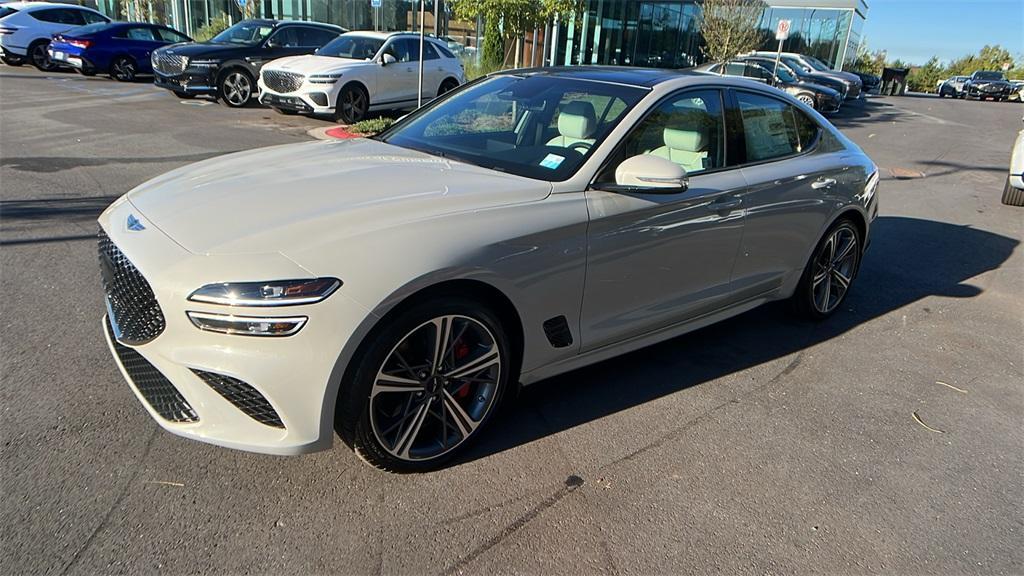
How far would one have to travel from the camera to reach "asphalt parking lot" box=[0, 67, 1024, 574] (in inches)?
96.5

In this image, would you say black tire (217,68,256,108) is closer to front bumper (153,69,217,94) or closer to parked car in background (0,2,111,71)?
front bumper (153,69,217,94)

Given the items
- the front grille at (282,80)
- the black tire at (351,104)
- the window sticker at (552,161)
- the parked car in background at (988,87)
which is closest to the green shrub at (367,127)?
the black tire at (351,104)

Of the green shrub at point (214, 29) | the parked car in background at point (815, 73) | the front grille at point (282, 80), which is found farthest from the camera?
the green shrub at point (214, 29)

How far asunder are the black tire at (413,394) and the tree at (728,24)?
23798mm

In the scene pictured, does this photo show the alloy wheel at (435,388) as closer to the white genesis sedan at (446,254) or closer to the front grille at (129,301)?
the white genesis sedan at (446,254)

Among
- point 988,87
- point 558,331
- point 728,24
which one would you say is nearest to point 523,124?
point 558,331

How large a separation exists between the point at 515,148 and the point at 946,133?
19.6 meters

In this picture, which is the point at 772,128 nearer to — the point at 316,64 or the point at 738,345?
the point at 738,345

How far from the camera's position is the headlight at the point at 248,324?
2305 millimetres

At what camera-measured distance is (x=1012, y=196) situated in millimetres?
9602

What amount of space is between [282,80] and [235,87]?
2447 mm

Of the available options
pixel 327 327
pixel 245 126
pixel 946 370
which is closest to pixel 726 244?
pixel 946 370

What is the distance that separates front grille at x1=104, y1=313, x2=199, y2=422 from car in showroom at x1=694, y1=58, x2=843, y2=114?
17645mm

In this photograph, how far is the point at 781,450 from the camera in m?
3.25
